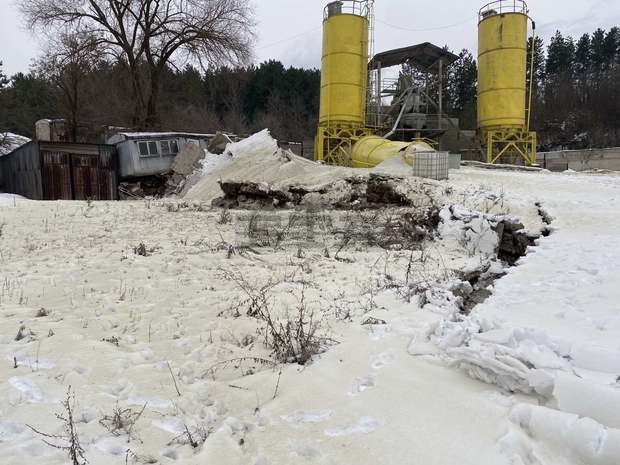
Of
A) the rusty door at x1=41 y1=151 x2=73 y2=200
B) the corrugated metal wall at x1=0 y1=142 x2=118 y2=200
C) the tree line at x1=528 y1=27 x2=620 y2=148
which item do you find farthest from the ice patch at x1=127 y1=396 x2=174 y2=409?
the tree line at x1=528 y1=27 x2=620 y2=148

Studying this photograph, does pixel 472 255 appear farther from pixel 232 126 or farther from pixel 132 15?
pixel 232 126

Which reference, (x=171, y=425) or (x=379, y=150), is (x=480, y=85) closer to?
(x=379, y=150)

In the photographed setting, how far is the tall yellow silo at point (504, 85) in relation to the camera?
21.7 meters

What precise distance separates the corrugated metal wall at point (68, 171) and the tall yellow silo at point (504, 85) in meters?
18.3

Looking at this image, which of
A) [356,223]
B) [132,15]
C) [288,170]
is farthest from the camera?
[132,15]

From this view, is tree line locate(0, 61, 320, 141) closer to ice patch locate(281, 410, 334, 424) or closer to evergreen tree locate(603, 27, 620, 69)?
ice patch locate(281, 410, 334, 424)

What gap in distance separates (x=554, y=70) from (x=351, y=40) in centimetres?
5018

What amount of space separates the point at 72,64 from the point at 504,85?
23.2 m

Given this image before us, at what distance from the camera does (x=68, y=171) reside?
19453 millimetres

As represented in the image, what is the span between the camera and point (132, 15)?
26.5 meters

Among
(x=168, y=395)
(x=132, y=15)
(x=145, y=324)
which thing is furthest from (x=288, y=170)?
(x=132, y=15)

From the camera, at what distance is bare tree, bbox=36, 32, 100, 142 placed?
24.8 m

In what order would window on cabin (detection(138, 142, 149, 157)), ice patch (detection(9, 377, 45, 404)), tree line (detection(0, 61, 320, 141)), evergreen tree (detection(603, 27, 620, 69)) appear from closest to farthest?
ice patch (detection(9, 377, 45, 404)) < window on cabin (detection(138, 142, 149, 157)) < tree line (detection(0, 61, 320, 141)) < evergreen tree (detection(603, 27, 620, 69))

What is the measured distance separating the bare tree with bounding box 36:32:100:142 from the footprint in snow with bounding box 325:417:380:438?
27709mm
